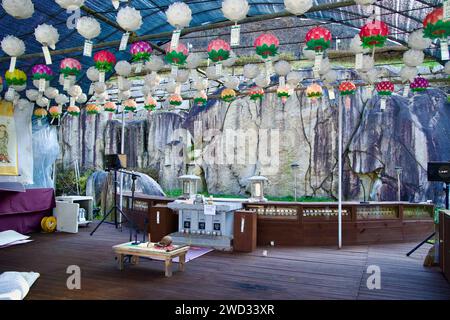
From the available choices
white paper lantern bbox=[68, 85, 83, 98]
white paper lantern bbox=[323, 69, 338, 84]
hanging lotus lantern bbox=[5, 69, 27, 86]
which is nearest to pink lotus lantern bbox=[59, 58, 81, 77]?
hanging lotus lantern bbox=[5, 69, 27, 86]

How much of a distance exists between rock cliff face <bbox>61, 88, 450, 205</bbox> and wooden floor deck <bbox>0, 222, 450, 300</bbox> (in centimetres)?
724

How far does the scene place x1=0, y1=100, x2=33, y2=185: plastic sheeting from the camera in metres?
8.82

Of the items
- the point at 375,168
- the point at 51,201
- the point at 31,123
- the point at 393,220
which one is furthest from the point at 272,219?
the point at 375,168

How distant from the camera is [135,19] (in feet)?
15.8

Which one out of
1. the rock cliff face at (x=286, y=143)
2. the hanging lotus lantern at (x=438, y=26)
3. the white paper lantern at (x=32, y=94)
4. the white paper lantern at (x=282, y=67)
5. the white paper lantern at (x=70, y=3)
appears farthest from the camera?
the rock cliff face at (x=286, y=143)

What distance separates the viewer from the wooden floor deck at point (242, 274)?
176 inches

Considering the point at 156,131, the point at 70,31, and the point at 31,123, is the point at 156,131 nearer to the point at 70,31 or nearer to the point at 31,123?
the point at 31,123

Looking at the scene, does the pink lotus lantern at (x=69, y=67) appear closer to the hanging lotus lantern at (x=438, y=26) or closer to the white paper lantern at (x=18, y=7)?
the white paper lantern at (x=18, y=7)

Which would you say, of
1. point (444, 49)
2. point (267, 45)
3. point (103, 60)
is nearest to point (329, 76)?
point (267, 45)

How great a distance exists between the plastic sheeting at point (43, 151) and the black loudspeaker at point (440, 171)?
340 inches

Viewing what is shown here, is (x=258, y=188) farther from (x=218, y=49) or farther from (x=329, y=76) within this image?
(x=218, y=49)

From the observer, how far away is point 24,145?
354 inches

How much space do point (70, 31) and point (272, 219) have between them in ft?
17.8

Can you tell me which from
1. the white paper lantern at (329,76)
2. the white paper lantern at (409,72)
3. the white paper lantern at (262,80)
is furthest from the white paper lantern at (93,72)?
the white paper lantern at (409,72)
